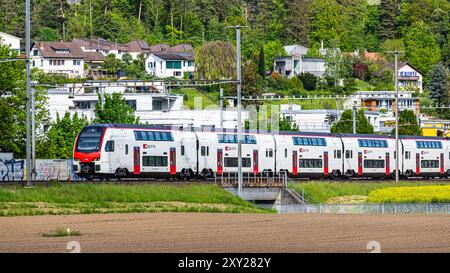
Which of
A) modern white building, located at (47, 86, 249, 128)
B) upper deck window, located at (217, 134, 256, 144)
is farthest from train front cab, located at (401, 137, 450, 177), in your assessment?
modern white building, located at (47, 86, 249, 128)

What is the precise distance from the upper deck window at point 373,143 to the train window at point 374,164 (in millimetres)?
1188

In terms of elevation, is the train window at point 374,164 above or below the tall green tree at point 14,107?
below

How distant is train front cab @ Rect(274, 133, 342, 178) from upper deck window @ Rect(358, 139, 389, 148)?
113 inches

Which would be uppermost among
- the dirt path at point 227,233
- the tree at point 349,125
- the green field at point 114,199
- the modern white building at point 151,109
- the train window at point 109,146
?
the modern white building at point 151,109

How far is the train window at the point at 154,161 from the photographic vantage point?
257 feet

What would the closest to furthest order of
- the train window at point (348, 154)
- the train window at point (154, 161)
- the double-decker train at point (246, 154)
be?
1. the double-decker train at point (246, 154)
2. the train window at point (154, 161)
3. the train window at point (348, 154)

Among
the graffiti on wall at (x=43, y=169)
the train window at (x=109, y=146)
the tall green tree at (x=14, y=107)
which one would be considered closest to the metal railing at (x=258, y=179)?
the train window at (x=109, y=146)

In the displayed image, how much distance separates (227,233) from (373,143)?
5345cm

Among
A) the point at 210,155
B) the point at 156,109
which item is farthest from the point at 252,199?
the point at 156,109

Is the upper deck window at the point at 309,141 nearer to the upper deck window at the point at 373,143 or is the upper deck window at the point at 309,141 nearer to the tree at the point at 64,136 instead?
the upper deck window at the point at 373,143

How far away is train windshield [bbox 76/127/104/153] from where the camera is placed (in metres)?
74.4

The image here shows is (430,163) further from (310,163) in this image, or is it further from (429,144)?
(310,163)

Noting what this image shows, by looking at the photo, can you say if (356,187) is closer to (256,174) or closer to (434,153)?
(256,174)

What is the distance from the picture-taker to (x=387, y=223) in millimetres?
53812
